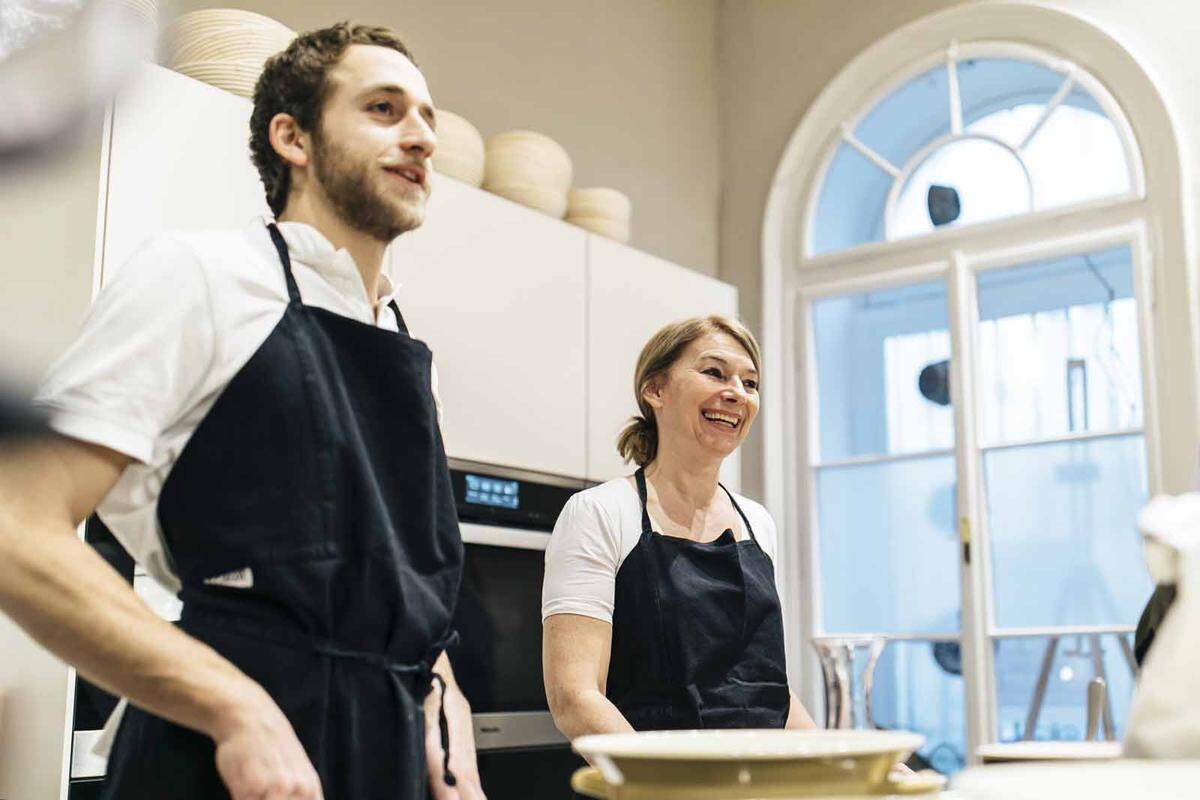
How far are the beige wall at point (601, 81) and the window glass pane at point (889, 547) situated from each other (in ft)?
2.94

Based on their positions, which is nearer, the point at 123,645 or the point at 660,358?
the point at 123,645

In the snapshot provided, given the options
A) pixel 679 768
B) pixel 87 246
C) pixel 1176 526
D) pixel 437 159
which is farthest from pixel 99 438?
pixel 437 159

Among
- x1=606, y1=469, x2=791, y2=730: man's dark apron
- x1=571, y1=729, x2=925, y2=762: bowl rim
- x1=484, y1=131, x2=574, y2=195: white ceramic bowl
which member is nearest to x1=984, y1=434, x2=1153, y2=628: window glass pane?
x1=484, y1=131, x2=574, y2=195: white ceramic bowl

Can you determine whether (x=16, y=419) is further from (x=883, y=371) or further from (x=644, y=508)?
(x=883, y=371)

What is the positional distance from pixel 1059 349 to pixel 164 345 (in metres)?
2.85

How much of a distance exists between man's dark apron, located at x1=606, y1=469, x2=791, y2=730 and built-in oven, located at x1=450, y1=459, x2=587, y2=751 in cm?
72

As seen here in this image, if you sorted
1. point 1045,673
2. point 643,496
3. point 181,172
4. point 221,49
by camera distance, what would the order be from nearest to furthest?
point 643,496 < point 181,172 < point 221,49 < point 1045,673

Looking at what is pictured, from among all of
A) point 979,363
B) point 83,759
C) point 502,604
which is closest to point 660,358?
point 502,604

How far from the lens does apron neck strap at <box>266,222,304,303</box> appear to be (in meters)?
1.15

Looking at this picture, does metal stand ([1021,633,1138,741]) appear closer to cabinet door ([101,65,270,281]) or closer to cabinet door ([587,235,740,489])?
cabinet door ([587,235,740,489])

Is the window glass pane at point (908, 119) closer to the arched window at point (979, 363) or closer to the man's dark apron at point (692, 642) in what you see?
the arched window at point (979, 363)

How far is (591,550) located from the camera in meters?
1.82

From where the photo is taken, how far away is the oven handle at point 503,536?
2.52 m

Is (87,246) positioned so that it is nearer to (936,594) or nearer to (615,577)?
(615,577)
